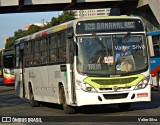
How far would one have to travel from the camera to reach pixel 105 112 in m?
15.6

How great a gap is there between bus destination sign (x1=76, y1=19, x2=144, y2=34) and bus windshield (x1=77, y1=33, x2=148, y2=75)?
184 mm

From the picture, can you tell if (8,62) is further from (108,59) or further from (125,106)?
(108,59)

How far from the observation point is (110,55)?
14.5 meters

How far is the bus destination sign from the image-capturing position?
14.6 metres

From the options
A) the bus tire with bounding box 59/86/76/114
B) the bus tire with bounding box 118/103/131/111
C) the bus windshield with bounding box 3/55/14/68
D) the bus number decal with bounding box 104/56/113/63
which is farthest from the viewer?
the bus windshield with bounding box 3/55/14/68

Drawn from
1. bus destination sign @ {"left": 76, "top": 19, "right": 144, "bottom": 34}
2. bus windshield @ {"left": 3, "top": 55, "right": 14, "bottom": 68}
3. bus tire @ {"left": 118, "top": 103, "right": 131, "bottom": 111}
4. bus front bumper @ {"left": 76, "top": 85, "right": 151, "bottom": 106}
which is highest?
bus destination sign @ {"left": 76, "top": 19, "right": 144, "bottom": 34}

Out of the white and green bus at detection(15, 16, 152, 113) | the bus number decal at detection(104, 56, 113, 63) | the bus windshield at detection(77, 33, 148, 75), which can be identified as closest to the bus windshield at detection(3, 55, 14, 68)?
the white and green bus at detection(15, 16, 152, 113)

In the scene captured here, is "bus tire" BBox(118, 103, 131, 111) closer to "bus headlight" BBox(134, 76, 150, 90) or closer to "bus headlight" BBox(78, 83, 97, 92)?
"bus headlight" BBox(134, 76, 150, 90)

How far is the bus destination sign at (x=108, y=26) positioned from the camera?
576 inches

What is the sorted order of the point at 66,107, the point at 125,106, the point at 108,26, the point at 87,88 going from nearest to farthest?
the point at 87,88, the point at 108,26, the point at 66,107, the point at 125,106

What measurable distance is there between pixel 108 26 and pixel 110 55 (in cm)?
89

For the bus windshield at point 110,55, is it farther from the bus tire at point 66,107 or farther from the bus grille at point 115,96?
the bus tire at point 66,107

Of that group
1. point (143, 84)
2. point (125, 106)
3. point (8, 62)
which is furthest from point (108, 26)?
point (8, 62)

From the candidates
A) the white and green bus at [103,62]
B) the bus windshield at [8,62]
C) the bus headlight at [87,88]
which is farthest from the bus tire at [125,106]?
the bus windshield at [8,62]
